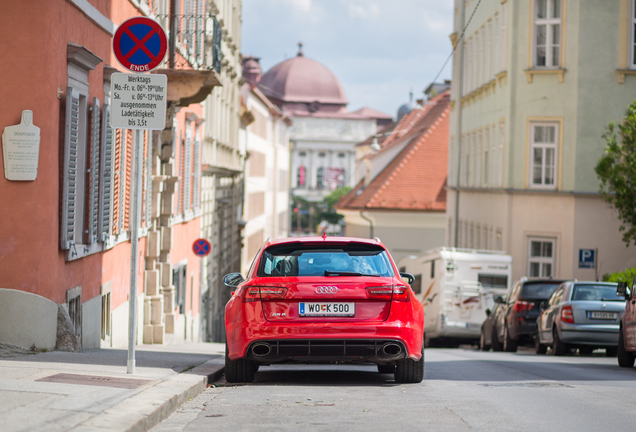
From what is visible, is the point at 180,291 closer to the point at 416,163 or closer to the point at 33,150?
the point at 33,150

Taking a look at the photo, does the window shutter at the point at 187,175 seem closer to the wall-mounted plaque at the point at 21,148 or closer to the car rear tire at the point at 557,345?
the car rear tire at the point at 557,345

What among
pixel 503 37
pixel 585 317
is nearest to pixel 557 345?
pixel 585 317

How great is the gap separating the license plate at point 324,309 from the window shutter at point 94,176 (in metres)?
4.93

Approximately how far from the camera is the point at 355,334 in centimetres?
955

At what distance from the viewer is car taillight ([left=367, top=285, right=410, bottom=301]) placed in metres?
9.57

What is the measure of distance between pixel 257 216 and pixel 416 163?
1839 centimetres

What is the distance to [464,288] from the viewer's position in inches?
1142

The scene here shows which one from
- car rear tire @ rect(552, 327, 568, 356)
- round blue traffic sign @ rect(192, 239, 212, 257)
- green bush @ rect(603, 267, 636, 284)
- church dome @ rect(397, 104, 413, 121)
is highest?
church dome @ rect(397, 104, 413, 121)

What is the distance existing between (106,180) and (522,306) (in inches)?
448

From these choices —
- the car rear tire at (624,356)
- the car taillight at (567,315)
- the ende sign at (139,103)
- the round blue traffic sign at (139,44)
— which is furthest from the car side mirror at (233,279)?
the car taillight at (567,315)

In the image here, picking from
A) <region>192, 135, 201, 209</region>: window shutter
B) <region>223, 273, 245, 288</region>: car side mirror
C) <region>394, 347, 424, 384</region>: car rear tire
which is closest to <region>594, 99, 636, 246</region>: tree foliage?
<region>192, 135, 201, 209</region>: window shutter

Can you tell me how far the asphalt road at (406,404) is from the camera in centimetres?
749

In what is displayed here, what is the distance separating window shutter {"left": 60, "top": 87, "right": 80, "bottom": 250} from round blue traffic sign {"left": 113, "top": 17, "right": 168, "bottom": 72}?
276cm

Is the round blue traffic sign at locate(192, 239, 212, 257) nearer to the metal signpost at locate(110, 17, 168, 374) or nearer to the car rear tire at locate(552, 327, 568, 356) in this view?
the car rear tire at locate(552, 327, 568, 356)
